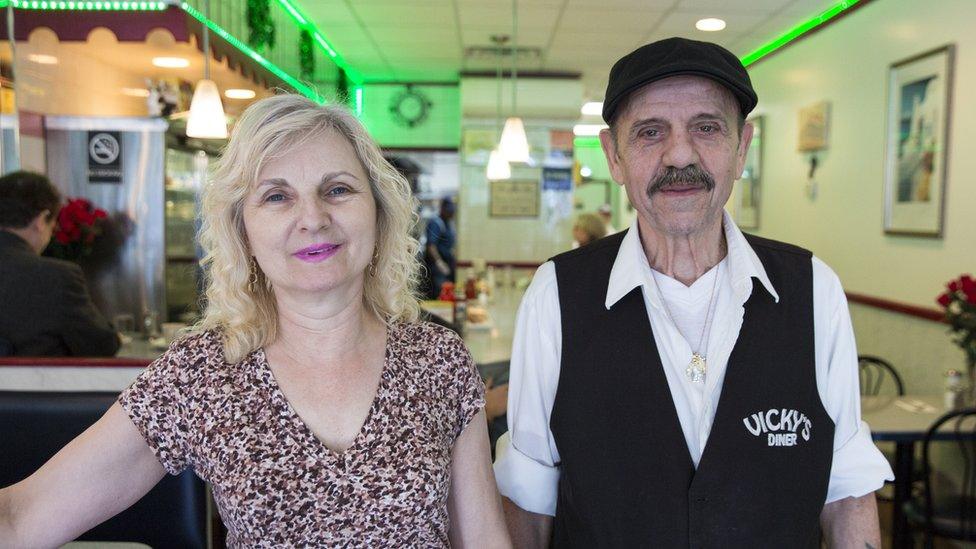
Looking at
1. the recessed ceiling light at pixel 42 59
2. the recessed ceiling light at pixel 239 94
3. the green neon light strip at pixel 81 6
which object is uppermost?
the green neon light strip at pixel 81 6

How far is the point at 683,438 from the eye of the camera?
1.43 m

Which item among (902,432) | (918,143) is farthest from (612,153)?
(918,143)

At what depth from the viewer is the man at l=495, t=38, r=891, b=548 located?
1.43 m

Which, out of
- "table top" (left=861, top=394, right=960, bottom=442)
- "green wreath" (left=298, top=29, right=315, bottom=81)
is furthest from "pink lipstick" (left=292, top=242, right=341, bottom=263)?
"green wreath" (left=298, top=29, right=315, bottom=81)

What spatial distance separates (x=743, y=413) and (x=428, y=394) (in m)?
0.63

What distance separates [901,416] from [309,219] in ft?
9.95

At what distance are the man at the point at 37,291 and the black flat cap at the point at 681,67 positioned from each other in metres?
2.72

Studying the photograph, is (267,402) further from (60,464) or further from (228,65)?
(228,65)

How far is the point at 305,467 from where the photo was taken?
142cm

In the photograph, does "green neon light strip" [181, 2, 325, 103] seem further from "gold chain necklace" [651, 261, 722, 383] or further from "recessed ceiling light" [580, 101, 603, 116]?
"recessed ceiling light" [580, 101, 603, 116]

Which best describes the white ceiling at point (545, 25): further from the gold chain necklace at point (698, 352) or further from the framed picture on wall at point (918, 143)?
the gold chain necklace at point (698, 352)

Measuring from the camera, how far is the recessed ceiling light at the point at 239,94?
6350 millimetres

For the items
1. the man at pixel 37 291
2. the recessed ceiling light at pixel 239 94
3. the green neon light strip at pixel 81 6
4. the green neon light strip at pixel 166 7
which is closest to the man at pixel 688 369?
the green neon light strip at pixel 166 7

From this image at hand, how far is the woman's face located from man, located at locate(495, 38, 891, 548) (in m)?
0.41
